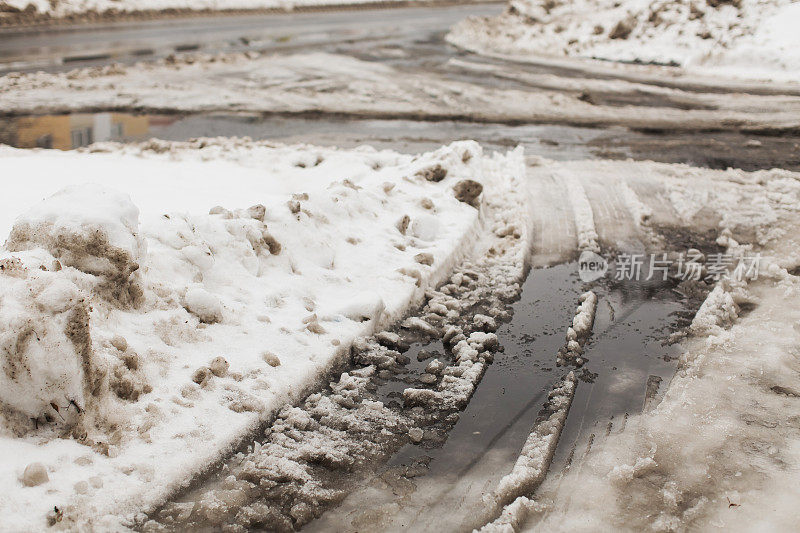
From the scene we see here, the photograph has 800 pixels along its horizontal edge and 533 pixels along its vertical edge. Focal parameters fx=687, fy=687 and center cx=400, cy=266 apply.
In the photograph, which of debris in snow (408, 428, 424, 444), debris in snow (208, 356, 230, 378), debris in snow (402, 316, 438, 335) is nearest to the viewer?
debris in snow (408, 428, 424, 444)

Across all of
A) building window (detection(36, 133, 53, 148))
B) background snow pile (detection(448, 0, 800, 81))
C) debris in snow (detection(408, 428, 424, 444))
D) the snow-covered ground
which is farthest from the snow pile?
the snow-covered ground

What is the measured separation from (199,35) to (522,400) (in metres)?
17.7

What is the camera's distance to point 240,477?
10.2 feet

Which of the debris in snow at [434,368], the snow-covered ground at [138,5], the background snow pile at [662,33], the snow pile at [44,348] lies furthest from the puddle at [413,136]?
the snow-covered ground at [138,5]

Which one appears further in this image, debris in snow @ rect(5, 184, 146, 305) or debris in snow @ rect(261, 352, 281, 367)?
debris in snow @ rect(261, 352, 281, 367)

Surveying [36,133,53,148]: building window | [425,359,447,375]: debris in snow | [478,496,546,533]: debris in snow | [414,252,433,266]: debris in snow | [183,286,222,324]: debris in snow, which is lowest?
[36,133,53,148]: building window

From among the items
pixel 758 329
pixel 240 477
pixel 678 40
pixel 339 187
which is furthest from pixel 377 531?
pixel 678 40

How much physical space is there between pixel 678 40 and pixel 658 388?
46.6 feet

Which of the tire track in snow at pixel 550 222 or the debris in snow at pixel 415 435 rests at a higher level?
the tire track in snow at pixel 550 222

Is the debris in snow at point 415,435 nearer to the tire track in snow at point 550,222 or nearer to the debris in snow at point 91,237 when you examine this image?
the debris in snow at point 91,237

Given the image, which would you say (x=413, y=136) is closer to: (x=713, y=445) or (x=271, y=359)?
(x=271, y=359)

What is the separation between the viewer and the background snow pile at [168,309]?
293cm

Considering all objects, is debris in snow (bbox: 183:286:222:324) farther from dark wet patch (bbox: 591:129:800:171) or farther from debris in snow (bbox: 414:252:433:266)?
dark wet patch (bbox: 591:129:800:171)

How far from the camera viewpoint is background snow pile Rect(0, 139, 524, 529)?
2928 mm
